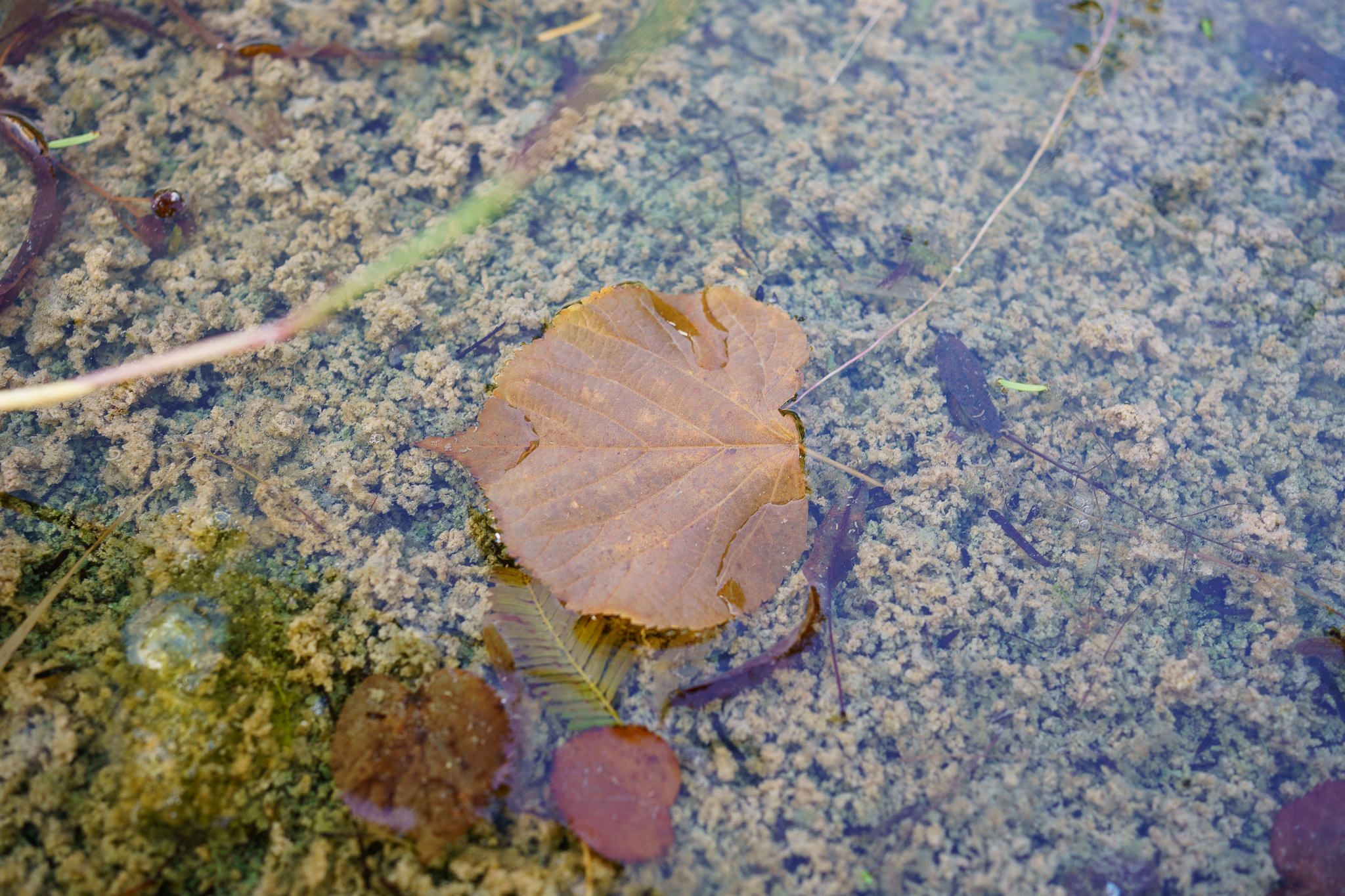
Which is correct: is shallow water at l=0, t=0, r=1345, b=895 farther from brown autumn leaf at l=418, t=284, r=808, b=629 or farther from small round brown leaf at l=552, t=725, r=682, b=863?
brown autumn leaf at l=418, t=284, r=808, b=629

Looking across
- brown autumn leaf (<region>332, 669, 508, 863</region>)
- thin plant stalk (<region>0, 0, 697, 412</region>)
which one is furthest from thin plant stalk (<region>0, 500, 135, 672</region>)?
brown autumn leaf (<region>332, 669, 508, 863</region>)

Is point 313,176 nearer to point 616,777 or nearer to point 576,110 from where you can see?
point 576,110

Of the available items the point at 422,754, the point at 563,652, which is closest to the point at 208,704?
the point at 422,754

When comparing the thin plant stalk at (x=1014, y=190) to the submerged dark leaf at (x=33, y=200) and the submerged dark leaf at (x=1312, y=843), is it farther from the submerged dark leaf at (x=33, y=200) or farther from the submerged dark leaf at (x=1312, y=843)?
the submerged dark leaf at (x=1312, y=843)

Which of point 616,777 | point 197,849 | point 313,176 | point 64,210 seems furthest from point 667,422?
point 64,210

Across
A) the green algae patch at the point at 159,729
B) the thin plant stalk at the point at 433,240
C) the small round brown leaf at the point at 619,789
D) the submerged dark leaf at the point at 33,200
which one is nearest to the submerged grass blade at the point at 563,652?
the small round brown leaf at the point at 619,789

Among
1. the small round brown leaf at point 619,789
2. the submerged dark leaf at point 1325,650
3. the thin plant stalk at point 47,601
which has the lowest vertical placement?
the small round brown leaf at point 619,789
